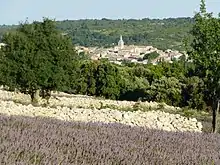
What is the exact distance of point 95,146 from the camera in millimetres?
5707

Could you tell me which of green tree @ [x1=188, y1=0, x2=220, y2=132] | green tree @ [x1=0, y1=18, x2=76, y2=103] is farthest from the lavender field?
green tree @ [x1=0, y1=18, x2=76, y2=103]

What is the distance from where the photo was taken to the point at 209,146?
24.8 ft

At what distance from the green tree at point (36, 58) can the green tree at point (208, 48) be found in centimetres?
1770

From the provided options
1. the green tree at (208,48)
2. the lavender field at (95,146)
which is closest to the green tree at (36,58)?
the green tree at (208,48)

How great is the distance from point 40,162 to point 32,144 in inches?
23.3

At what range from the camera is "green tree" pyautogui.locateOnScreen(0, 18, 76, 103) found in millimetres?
34531

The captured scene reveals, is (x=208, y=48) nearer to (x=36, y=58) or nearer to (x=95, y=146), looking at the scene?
(x=95, y=146)

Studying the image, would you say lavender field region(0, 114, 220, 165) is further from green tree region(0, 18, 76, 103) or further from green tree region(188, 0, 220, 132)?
green tree region(0, 18, 76, 103)

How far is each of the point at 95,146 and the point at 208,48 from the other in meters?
12.7

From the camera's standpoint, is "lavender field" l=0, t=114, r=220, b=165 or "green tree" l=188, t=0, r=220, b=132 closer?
"lavender field" l=0, t=114, r=220, b=165

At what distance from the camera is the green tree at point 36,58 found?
34531 millimetres

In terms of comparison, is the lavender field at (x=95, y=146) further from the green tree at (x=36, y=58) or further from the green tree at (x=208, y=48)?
the green tree at (x=36, y=58)

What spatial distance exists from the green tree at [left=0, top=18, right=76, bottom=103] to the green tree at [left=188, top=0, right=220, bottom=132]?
58.1 ft

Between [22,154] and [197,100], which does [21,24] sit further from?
[22,154]
